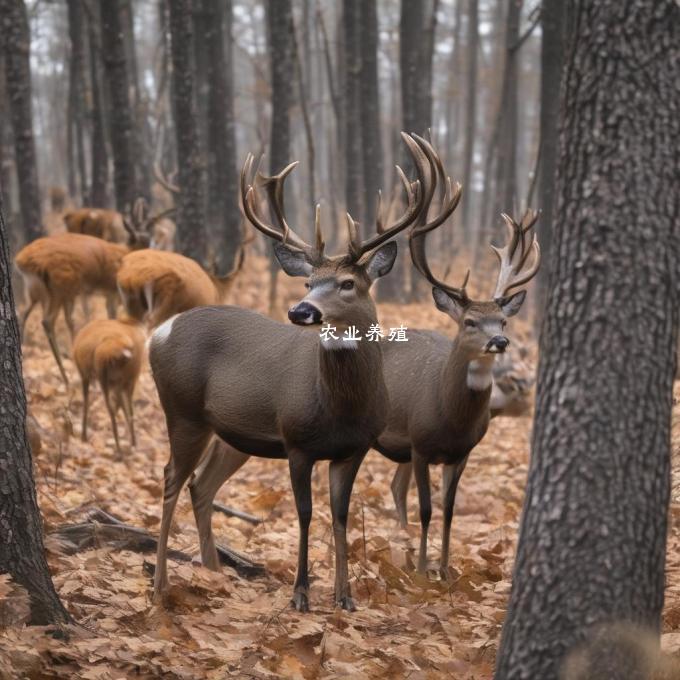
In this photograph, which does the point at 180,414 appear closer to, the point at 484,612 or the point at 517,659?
the point at 484,612

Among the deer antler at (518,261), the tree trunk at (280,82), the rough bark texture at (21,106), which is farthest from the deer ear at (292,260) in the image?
the rough bark texture at (21,106)

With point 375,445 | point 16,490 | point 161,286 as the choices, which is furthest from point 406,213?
point 161,286

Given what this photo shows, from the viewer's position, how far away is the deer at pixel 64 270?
481 inches

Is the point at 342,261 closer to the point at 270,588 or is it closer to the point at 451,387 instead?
the point at 451,387

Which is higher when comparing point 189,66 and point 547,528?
point 189,66

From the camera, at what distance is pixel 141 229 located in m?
13.6

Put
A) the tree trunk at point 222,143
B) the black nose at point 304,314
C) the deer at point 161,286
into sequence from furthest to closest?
1. the tree trunk at point 222,143
2. the deer at point 161,286
3. the black nose at point 304,314

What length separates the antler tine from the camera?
5715mm

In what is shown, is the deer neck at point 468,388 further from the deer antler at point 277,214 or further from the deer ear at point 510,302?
the deer antler at point 277,214


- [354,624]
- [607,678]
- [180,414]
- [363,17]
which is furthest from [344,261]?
[363,17]

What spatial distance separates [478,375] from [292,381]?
4.70 feet

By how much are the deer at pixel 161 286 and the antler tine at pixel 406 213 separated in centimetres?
506

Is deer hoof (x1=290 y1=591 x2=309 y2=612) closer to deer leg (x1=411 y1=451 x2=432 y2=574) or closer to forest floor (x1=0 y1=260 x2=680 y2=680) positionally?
forest floor (x1=0 y1=260 x2=680 y2=680)

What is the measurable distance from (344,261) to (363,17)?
13756 millimetres
